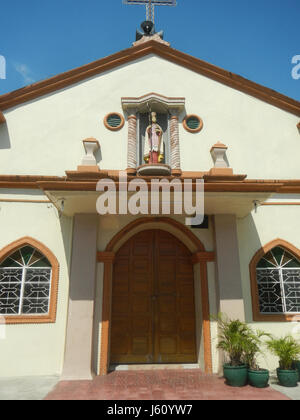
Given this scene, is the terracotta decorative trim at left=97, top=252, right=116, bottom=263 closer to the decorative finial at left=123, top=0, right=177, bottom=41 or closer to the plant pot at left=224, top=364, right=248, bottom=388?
the plant pot at left=224, top=364, right=248, bottom=388

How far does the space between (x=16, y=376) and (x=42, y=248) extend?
108 inches

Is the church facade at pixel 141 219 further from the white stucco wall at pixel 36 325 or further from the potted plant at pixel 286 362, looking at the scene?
the potted plant at pixel 286 362

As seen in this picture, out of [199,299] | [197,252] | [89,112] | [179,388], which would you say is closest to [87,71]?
[89,112]

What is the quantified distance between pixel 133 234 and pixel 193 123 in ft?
11.6

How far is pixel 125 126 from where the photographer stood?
832 cm

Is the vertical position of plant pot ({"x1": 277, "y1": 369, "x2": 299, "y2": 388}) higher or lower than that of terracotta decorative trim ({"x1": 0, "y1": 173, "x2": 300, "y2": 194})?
lower

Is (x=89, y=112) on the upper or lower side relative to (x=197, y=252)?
upper

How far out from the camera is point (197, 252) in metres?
7.25

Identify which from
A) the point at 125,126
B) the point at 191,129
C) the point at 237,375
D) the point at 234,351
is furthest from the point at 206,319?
the point at 125,126

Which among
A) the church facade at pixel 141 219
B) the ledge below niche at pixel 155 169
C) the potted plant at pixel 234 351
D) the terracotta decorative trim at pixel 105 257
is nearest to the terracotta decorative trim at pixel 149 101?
the church facade at pixel 141 219

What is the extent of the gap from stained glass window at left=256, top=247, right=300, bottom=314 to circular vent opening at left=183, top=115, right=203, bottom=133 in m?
3.81

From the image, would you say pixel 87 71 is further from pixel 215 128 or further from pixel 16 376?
pixel 16 376

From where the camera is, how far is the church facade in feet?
21.7

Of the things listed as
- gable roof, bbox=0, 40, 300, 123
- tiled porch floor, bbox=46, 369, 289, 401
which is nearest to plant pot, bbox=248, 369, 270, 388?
tiled porch floor, bbox=46, 369, 289, 401
